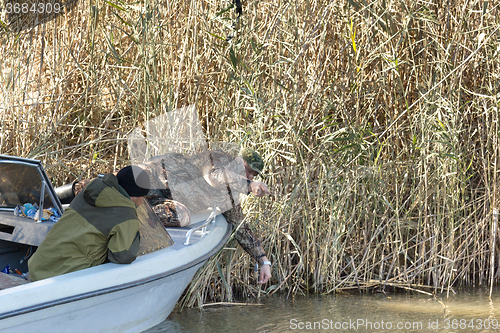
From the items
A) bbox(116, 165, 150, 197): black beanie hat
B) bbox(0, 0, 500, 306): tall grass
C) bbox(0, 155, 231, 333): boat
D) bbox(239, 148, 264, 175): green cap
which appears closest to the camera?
bbox(0, 155, 231, 333): boat

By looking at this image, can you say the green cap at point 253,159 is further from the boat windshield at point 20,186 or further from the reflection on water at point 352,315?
the boat windshield at point 20,186

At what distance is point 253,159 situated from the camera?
3721mm

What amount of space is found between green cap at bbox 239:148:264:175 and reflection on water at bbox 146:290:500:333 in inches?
A: 39.8

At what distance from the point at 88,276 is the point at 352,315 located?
76.5 inches

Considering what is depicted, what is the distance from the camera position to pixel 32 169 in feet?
11.4

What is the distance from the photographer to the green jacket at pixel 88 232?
2.60 m

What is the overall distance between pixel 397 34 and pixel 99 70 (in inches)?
102

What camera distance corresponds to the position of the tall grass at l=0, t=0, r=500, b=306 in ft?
13.2

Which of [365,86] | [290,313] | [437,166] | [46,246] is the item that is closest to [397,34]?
[365,86]

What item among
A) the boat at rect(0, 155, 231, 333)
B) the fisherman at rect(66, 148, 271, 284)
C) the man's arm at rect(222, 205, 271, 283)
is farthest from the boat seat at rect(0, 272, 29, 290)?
the man's arm at rect(222, 205, 271, 283)

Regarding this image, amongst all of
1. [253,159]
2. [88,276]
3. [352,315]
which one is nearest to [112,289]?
[88,276]

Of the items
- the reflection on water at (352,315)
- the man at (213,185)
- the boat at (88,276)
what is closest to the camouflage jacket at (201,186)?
the man at (213,185)

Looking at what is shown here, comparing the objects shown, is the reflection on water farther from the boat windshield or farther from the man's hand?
the boat windshield

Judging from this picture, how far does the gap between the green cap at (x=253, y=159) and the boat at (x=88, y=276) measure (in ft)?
1.55
